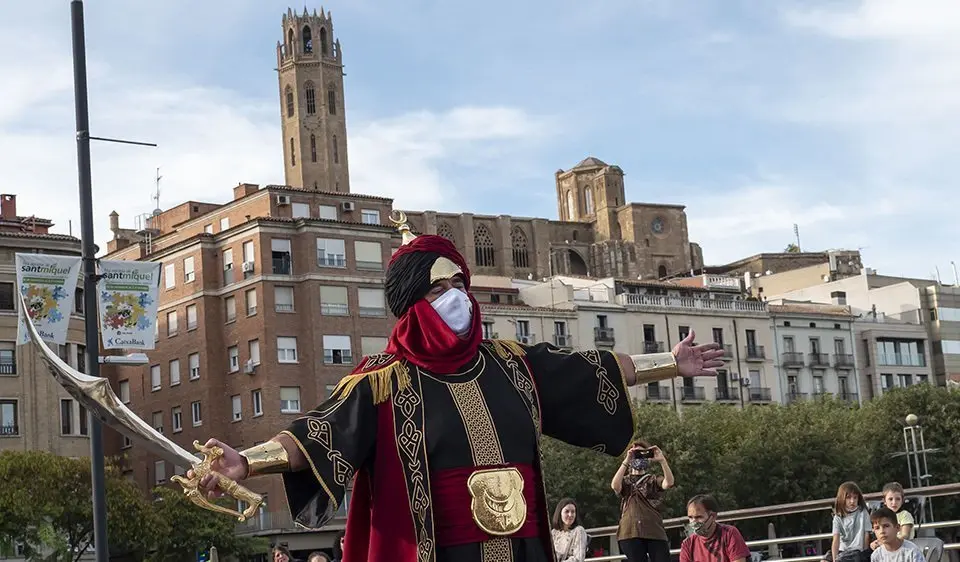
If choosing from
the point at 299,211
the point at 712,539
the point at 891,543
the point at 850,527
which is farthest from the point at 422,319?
the point at 299,211

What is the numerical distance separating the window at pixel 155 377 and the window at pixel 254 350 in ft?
16.3

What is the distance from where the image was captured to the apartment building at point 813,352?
77250 millimetres

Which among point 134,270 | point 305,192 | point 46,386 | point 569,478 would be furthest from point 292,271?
point 134,270

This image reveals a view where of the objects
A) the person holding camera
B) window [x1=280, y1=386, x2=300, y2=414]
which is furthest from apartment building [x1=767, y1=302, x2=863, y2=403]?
the person holding camera

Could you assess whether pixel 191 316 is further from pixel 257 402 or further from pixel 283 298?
pixel 257 402

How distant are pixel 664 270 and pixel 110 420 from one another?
11694 cm

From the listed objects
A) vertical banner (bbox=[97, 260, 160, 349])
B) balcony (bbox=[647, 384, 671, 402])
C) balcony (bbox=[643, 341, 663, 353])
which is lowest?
vertical banner (bbox=[97, 260, 160, 349])

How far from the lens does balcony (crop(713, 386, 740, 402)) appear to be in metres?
73.5

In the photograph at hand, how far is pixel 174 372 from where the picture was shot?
214ft

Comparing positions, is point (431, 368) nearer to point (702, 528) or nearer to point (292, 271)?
point (702, 528)

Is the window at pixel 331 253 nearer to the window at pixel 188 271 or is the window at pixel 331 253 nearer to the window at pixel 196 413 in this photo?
the window at pixel 188 271

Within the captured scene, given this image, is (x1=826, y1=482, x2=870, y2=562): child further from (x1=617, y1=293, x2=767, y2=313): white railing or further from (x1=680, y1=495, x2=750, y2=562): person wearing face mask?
(x1=617, y1=293, x2=767, y2=313): white railing

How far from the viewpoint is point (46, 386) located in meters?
54.4

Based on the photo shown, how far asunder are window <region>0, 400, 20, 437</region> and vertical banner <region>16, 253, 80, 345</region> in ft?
129
